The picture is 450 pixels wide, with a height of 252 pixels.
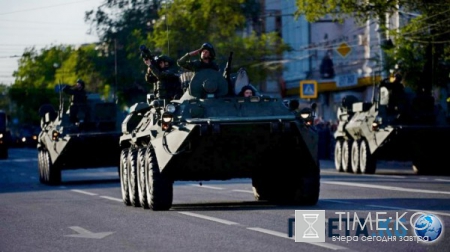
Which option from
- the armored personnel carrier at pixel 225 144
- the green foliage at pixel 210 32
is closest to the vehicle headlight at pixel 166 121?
the armored personnel carrier at pixel 225 144

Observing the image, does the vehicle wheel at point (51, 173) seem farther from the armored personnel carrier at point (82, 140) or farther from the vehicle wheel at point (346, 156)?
the vehicle wheel at point (346, 156)

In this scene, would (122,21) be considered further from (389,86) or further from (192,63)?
(192,63)

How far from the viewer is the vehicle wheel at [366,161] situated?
34.0m

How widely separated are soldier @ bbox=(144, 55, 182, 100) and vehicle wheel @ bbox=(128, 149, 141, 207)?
1.13 metres

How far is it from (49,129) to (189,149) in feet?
54.5

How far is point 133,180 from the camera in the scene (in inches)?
818

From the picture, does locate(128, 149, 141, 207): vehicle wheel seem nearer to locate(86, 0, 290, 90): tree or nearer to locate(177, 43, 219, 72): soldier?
locate(177, 43, 219, 72): soldier

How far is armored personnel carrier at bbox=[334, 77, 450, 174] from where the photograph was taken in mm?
32938

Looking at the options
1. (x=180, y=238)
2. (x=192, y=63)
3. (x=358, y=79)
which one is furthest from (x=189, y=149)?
(x=358, y=79)

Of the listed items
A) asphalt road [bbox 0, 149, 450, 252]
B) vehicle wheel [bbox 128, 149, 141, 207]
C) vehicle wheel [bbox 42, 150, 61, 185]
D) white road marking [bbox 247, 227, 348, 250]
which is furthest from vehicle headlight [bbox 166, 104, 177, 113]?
vehicle wheel [bbox 42, 150, 61, 185]

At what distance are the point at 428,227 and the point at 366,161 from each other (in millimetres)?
19816

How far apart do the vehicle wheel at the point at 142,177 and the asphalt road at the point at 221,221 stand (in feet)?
0.79

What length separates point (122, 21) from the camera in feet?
267

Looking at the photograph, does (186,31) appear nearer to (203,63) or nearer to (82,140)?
(82,140)
